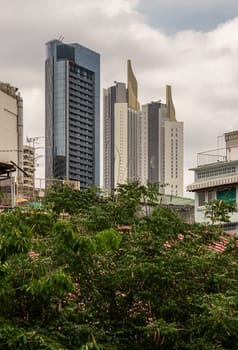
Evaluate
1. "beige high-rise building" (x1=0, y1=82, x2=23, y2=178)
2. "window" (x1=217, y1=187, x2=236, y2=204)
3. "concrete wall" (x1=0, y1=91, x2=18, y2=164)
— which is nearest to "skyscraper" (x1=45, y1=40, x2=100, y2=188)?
"window" (x1=217, y1=187, x2=236, y2=204)

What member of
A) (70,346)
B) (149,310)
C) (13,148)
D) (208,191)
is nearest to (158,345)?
(149,310)

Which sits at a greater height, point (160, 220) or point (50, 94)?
point (50, 94)

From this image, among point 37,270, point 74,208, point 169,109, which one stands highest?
point 169,109

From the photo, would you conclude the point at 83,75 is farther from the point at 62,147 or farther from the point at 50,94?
the point at 62,147

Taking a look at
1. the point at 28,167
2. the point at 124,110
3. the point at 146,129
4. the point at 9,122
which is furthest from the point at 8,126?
the point at 146,129

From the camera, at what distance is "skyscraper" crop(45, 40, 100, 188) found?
98375 mm

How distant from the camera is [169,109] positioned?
251 ft

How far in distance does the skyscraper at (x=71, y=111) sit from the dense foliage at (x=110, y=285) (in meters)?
77.5

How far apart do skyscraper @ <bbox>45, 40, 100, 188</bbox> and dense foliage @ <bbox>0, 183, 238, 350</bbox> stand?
254 feet

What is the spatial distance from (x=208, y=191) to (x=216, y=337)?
134 feet

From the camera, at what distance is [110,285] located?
11.0m

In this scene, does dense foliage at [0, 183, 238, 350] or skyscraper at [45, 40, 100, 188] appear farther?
skyscraper at [45, 40, 100, 188]

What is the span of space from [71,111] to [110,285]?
334 ft

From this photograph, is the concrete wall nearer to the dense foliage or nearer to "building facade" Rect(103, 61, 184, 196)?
"building facade" Rect(103, 61, 184, 196)
